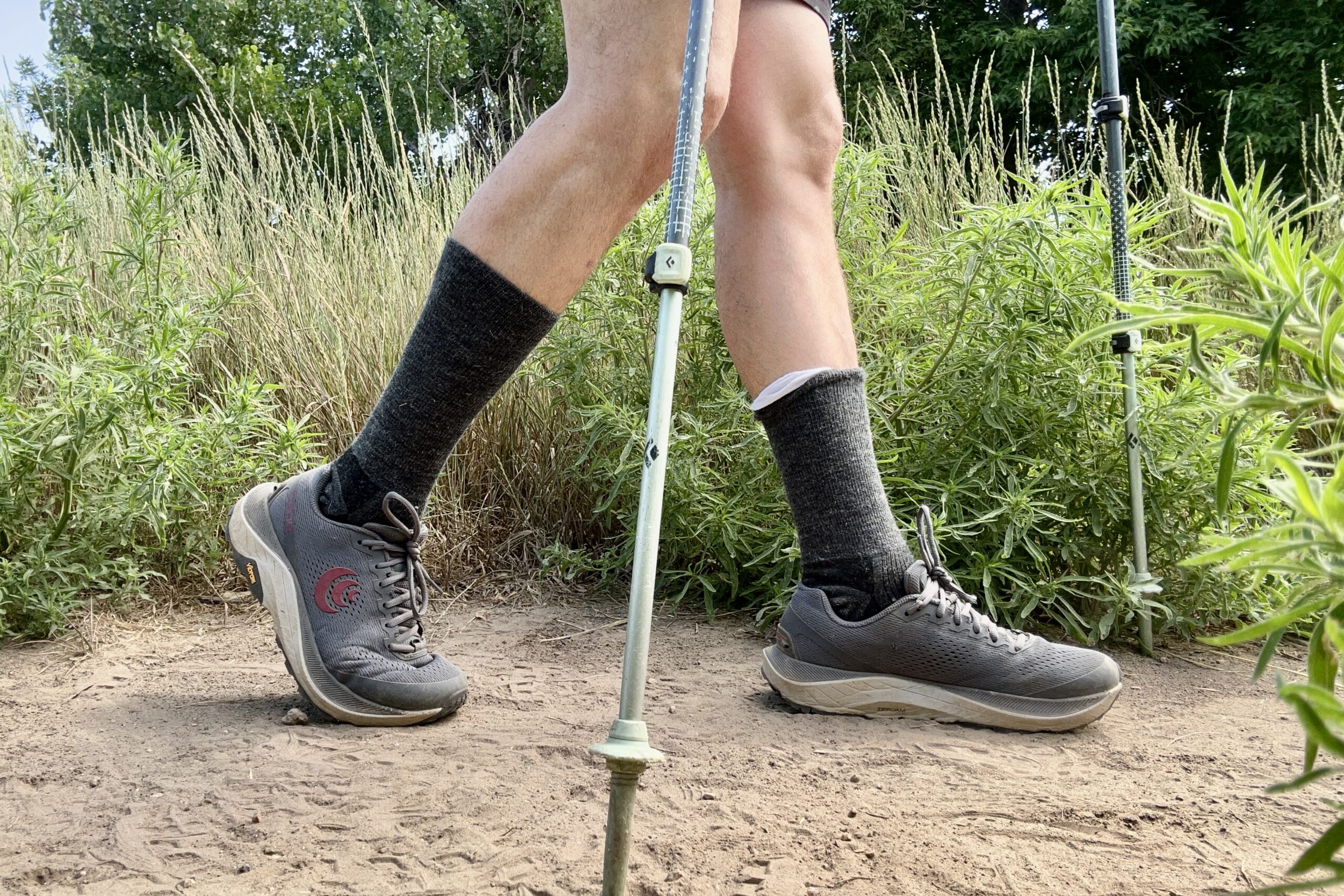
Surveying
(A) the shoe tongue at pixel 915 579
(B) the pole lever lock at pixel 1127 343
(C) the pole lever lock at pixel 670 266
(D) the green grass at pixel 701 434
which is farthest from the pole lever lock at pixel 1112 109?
(C) the pole lever lock at pixel 670 266

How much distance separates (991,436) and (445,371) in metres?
1.44

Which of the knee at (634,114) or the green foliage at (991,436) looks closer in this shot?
the knee at (634,114)

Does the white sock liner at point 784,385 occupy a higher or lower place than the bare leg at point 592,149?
lower

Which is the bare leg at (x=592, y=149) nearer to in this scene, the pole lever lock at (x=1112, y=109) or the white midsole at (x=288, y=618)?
the white midsole at (x=288, y=618)

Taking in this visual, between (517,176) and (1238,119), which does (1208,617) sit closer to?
(517,176)

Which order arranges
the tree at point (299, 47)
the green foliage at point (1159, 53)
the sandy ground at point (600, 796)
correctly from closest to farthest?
the sandy ground at point (600, 796)
the green foliage at point (1159, 53)
the tree at point (299, 47)

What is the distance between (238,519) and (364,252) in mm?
2308

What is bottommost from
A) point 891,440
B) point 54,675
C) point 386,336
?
point 54,675

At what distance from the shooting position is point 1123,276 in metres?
2.22

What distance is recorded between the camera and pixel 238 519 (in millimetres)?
1798

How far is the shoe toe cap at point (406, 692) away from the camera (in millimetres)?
1672

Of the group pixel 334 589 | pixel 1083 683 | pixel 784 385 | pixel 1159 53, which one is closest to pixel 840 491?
pixel 784 385

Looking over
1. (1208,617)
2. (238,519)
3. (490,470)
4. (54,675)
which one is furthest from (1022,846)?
(490,470)

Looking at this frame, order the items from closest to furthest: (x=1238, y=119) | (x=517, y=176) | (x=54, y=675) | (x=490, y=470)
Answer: (x=517, y=176) → (x=54, y=675) → (x=490, y=470) → (x=1238, y=119)
